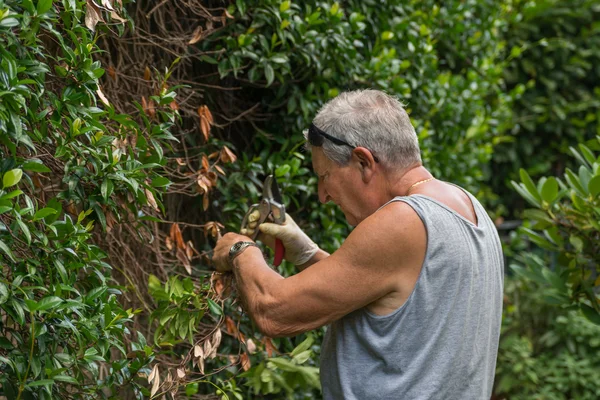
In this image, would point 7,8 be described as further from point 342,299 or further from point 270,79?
point 270,79

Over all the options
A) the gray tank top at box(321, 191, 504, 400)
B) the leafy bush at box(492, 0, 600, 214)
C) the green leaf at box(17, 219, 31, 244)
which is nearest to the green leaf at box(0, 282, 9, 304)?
the green leaf at box(17, 219, 31, 244)

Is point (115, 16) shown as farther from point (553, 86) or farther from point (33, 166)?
point (553, 86)

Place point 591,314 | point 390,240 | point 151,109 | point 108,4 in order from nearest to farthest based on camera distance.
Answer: point 390,240 < point 108,4 < point 151,109 < point 591,314

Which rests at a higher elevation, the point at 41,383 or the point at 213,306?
the point at 41,383

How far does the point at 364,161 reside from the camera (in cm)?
248

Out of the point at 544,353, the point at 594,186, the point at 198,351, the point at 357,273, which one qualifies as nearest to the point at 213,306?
the point at 198,351

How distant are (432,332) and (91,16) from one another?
4.55 ft

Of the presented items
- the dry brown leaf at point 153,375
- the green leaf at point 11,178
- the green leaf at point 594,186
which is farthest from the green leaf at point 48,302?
the green leaf at point 594,186

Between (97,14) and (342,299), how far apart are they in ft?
3.71

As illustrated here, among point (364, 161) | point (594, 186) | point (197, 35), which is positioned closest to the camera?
point (364, 161)

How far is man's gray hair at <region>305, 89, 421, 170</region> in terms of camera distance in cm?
246

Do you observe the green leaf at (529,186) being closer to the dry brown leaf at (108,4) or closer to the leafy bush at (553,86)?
the dry brown leaf at (108,4)

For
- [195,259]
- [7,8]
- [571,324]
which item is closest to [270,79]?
[195,259]

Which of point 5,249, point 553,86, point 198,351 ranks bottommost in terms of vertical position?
point 553,86
